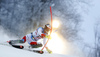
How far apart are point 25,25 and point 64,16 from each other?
173 centimetres

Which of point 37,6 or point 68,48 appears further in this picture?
point 68,48

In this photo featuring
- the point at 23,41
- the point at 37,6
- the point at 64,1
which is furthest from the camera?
the point at 37,6

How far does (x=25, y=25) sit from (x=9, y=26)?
0.69 metres

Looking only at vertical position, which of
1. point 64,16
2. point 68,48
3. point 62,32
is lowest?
point 68,48

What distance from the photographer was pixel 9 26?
→ 518 cm

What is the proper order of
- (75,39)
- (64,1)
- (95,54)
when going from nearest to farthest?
(64,1), (75,39), (95,54)

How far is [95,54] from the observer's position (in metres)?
6.80

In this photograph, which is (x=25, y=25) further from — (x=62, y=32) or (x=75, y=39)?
(x=75, y=39)

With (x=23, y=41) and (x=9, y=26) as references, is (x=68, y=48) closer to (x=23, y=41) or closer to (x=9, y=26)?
(x=9, y=26)

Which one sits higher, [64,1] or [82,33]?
[64,1]

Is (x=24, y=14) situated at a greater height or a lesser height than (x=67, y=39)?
greater

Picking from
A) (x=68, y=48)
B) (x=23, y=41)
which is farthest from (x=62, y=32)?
(x=23, y=41)

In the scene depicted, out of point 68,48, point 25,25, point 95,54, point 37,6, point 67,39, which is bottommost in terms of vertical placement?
point 95,54

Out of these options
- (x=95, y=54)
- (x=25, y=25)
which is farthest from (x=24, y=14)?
(x=95, y=54)
